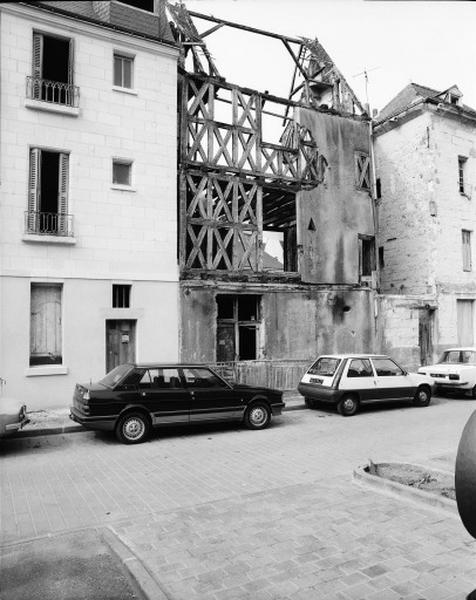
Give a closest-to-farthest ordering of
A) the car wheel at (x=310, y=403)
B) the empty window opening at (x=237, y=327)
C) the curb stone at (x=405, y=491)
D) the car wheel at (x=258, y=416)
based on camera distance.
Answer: the curb stone at (x=405, y=491) → the car wheel at (x=258, y=416) → the car wheel at (x=310, y=403) → the empty window opening at (x=237, y=327)

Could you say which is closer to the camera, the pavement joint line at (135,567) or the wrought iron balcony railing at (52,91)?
the pavement joint line at (135,567)

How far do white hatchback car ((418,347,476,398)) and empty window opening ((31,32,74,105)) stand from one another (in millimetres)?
14079

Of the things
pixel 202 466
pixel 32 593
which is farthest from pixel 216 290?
pixel 32 593

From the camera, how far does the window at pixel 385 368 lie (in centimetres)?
1368

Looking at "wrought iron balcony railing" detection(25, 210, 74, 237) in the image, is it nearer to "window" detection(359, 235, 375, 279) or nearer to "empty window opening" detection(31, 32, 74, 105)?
"empty window opening" detection(31, 32, 74, 105)

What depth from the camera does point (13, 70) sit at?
42.9 feet

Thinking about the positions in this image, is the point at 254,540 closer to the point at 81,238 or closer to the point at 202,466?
the point at 202,466

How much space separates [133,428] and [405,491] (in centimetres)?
554

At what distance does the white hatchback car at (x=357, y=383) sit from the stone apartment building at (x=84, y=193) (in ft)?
14.6

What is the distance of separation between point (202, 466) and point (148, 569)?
12.0 ft

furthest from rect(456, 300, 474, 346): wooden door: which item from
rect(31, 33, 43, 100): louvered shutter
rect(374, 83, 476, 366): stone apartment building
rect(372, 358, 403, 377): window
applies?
rect(31, 33, 43, 100): louvered shutter

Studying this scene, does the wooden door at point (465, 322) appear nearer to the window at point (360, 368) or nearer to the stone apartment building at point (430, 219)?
the stone apartment building at point (430, 219)

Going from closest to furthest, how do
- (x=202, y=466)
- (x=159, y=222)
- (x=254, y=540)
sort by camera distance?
1. (x=254, y=540)
2. (x=202, y=466)
3. (x=159, y=222)

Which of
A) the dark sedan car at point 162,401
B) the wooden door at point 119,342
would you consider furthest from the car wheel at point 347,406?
the wooden door at point 119,342
